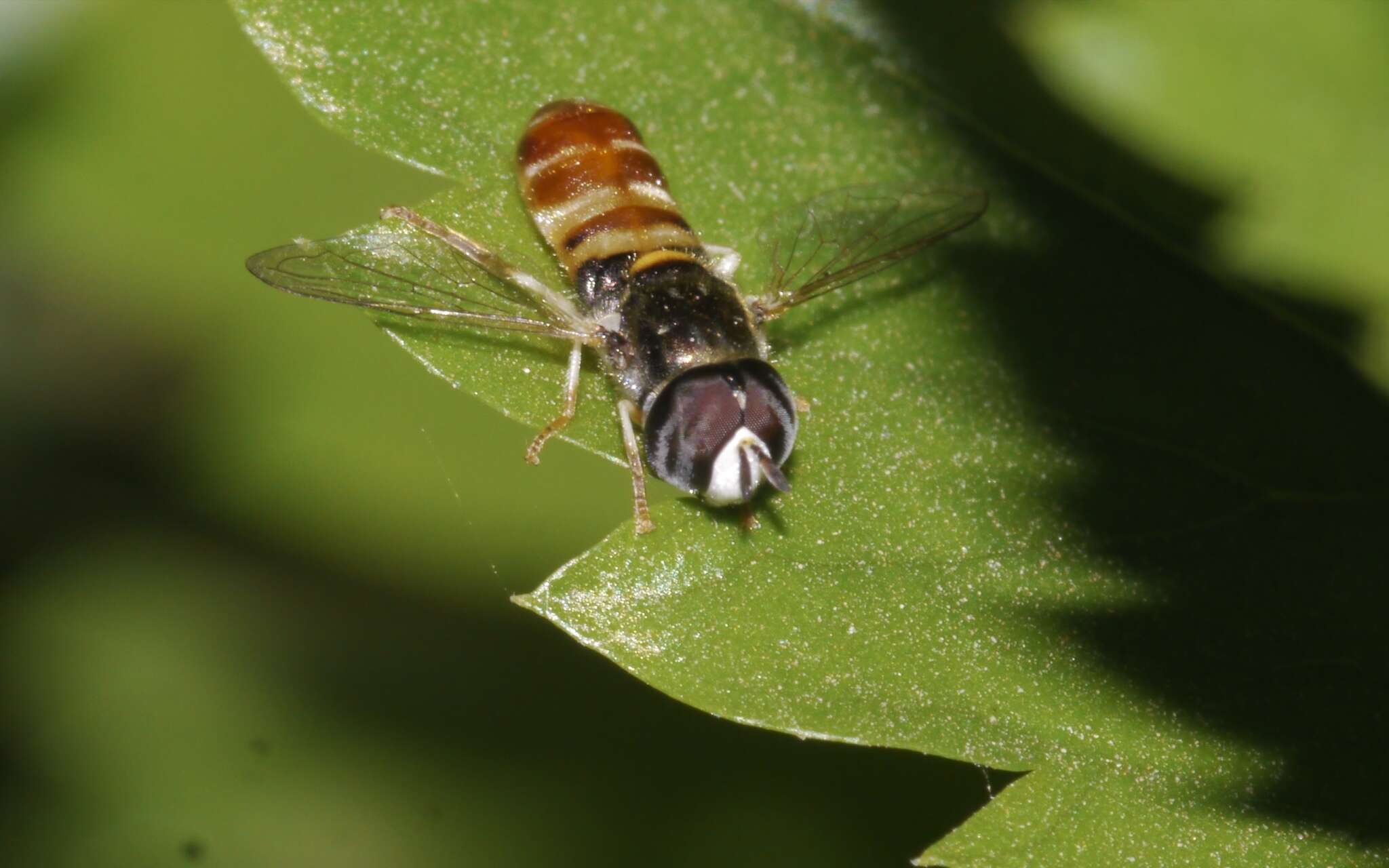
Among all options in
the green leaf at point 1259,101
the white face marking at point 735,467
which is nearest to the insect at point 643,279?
the white face marking at point 735,467

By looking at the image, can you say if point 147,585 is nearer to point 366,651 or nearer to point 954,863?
point 366,651

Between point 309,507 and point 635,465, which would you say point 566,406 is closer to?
point 635,465

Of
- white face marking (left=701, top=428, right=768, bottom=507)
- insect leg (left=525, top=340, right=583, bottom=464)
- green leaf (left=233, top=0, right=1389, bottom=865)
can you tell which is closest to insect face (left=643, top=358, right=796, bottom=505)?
white face marking (left=701, top=428, right=768, bottom=507)

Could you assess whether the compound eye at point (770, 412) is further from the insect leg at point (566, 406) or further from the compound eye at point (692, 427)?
the insect leg at point (566, 406)

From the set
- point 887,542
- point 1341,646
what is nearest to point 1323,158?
point 1341,646

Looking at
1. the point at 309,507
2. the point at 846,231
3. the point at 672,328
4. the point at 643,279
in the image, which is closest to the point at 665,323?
the point at 672,328

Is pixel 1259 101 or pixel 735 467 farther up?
pixel 1259 101
